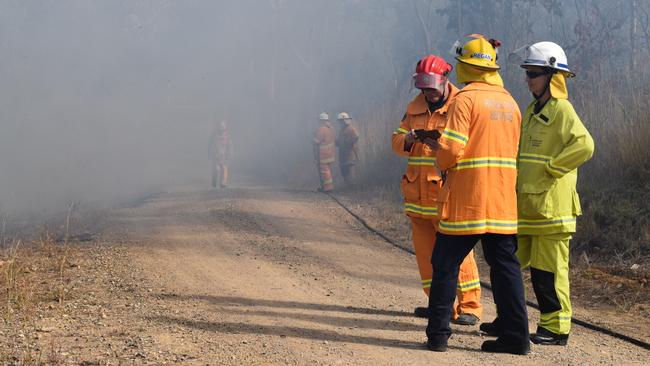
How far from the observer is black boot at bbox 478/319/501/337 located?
19.2ft

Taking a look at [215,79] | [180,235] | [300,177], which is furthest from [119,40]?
[180,235]

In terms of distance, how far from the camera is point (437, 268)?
5383 mm

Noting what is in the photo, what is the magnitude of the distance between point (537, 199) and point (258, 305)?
8.13ft

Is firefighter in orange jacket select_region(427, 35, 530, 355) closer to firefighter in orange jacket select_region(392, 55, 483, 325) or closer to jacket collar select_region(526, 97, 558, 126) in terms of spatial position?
jacket collar select_region(526, 97, 558, 126)

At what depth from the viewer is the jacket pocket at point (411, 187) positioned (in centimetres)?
610

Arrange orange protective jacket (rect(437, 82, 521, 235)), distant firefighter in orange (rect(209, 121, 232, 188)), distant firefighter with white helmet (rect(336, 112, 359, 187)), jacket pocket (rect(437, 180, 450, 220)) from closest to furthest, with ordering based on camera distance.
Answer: orange protective jacket (rect(437, 82, 521, 235))
jacket pocket (rect(437, 180, 450, 220))
distant firefighter with white helmet (rect(336, 112, 359, 187))
distant firefighter in orange (rect(209, 121, 232, 188))

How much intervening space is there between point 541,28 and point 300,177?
36.0 feet

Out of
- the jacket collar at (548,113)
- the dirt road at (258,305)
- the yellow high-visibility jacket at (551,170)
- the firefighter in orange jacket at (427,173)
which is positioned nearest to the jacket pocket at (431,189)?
the firefighter in orange jacket at (427,173)

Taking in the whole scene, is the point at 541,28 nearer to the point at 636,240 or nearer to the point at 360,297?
the point at 636,240

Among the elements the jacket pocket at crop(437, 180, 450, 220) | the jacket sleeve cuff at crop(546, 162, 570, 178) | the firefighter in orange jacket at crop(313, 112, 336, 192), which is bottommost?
the firefighter in orange jacket at crop(313, 112, 336, 192)

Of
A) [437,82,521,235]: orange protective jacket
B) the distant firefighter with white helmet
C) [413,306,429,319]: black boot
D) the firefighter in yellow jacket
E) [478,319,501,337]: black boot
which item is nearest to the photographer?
[437,82,521,235]: orange protective jacket

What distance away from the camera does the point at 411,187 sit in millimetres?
6141

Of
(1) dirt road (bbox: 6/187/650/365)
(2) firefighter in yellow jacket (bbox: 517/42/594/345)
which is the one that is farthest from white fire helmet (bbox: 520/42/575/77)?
(1) dirt road (bbox: 6/187/650/365)

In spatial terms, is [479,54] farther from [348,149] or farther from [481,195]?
[348,149]
